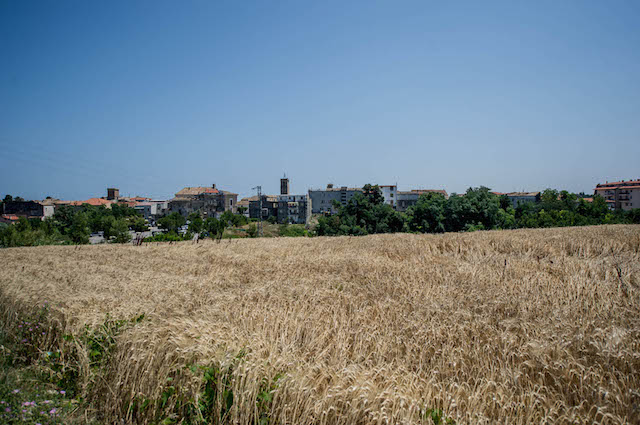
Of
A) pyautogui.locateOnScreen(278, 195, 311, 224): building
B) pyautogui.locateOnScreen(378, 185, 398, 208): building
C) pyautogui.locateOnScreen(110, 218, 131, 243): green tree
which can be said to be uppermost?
pyautogui.locateOnScreen(378, 185, 398, 208): building

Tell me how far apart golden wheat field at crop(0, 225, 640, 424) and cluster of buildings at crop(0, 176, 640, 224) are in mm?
126252

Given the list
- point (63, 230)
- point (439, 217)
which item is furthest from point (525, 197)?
point (63, 230)

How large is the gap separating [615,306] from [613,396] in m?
2.75

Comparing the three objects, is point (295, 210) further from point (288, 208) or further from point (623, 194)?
point (623, 194)

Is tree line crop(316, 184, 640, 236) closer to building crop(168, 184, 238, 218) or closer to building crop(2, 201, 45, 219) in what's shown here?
building crop(168, 184, 238, 218)

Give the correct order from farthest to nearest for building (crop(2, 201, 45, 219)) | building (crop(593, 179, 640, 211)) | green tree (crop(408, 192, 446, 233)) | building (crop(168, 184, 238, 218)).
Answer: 1. building (crop(168, 184, 238, 218))
2. building (crop(2, 201, 45, 219))
3. building (crop(593, 179, 640, 211))
4. green tree (crop(408, 192, 446, 233))

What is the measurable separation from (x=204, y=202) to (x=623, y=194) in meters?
164

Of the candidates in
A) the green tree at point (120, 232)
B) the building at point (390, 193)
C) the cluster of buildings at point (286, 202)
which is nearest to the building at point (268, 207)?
the cluster of buildings at point (286, 202)

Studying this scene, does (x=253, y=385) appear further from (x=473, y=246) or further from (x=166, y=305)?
(x=473, y=246)

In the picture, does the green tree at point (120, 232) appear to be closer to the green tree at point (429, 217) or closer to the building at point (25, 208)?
the green tree at point (429, 217)

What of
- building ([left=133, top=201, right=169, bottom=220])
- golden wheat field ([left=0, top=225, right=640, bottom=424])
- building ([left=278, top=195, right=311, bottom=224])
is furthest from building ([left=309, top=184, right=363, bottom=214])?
golden wheat field ([left=0, top=225, right=640, bottom=424])

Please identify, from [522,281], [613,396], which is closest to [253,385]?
[613,396]

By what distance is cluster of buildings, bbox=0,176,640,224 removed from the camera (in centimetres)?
13725

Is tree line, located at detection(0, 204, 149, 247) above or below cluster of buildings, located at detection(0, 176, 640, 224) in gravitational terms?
below
